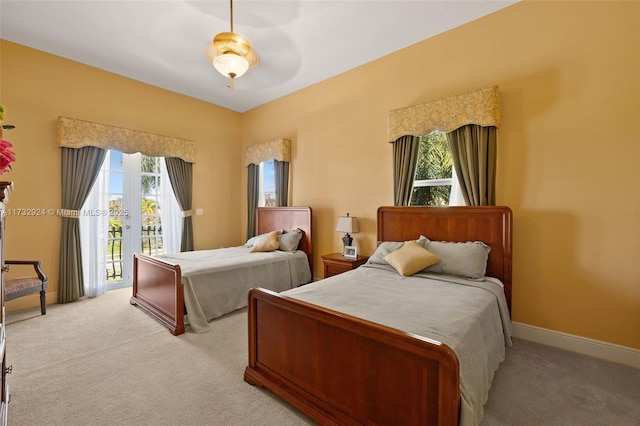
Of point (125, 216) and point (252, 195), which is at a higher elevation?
point (252, 195)

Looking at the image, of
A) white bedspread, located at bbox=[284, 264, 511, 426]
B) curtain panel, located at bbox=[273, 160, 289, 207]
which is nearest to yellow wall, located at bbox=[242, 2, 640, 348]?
white bedspread, located at bbox=[284, 264, 511, 426]

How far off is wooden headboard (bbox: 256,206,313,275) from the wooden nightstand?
74 centimetres

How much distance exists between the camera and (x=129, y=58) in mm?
3871

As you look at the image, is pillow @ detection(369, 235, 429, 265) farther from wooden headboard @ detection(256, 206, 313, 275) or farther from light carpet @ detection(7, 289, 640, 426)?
wooden headboard @ detection(256, 206, 313, 275)

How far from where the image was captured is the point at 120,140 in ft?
14.1

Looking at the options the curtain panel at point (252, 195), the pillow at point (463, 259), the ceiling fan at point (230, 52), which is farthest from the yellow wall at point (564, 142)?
the curtain panel at point (252, 195)

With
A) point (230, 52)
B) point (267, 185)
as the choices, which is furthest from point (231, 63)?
point (267, 185)

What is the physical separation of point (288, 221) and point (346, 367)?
11.0 feet

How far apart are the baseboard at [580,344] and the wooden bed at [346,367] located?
2.09 m

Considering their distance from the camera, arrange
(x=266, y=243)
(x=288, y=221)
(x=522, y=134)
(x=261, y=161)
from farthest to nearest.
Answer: (x=261, y=161) < (x=288, y=221) < (x=266, y=243) < (x=522, y=134)

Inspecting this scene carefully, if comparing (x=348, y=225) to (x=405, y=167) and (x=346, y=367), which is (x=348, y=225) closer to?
(x=405, y=167)

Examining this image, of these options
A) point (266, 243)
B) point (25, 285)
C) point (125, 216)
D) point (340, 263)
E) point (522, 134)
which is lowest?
point (25, 285)

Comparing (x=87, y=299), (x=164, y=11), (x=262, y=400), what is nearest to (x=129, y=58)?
(x=164, y=11)

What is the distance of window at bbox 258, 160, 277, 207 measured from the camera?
17.4 ft
